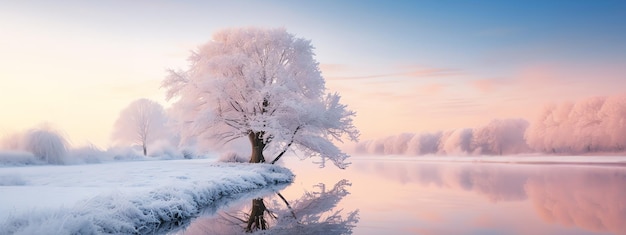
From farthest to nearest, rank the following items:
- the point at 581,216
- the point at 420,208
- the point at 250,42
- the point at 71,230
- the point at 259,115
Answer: the point at 250,42
the point at 259,115
the point at 420,208
the point at 581,216
the point at 71,230

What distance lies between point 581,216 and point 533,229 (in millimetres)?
2192

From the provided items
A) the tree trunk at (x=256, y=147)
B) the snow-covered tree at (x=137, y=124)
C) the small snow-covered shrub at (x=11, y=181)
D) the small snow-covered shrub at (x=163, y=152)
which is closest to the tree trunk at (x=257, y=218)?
the small snow-covered shrub at (x=11, y=181)

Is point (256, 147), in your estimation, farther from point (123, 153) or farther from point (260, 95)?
point (123, 153)

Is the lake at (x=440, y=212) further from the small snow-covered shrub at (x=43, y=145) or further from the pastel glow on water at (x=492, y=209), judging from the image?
the small snow-covered shrub at (x=43, y=145)

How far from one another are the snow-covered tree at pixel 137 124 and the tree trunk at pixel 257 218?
44181 mm

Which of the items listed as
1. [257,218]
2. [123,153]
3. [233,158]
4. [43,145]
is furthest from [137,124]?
[257,218]

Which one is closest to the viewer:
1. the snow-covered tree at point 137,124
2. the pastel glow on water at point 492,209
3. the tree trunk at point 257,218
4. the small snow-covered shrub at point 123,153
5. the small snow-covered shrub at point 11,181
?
the pastel glow on water at point 492,209

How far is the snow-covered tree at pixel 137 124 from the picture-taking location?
171ft

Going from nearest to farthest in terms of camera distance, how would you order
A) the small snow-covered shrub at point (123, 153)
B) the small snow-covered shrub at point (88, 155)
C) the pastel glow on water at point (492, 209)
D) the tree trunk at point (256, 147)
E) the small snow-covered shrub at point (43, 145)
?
the pastel glow on water at point (492, 209), the tree trunk at point (256, 147), the small snow-covered shrub at point (43, 145), the small snow-covered shrub at point (88, 155), the small snow-covered shrub at point (123, 153)

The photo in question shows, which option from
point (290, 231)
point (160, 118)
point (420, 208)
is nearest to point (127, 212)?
point (290, 231)

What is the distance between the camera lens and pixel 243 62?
2247cm

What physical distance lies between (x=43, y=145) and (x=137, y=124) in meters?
25.0

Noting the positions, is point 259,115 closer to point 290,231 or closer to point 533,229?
point 290,231

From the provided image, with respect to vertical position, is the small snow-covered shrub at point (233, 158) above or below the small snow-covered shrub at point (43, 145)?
below
